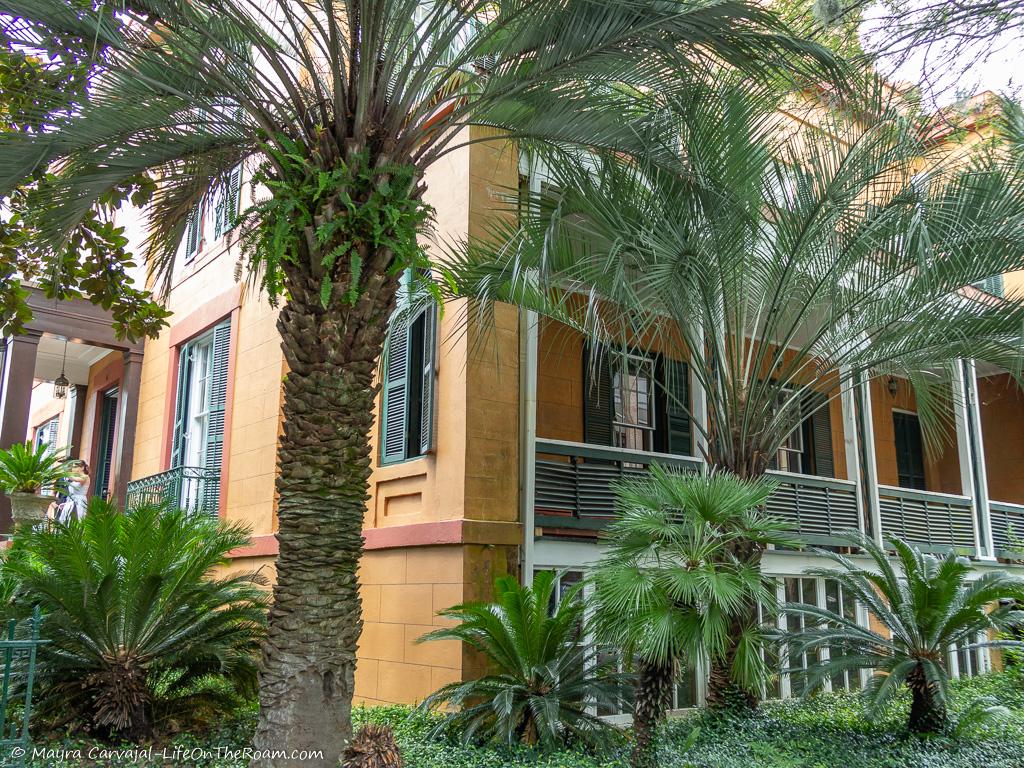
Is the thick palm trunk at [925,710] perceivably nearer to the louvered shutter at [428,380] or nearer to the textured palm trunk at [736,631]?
the textured palm trunk at [736,631]

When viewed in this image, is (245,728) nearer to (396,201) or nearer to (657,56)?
(396,201)

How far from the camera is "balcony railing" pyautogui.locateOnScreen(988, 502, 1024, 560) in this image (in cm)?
1400

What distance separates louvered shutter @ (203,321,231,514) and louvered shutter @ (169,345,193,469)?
105 cm

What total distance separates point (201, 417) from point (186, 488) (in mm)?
1139

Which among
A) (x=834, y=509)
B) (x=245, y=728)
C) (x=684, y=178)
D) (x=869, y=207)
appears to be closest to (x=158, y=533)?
(x=245, y=728)

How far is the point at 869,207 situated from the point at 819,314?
350 centimetres

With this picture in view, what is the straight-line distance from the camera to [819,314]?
1144 cm

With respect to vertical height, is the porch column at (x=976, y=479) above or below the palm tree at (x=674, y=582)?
above

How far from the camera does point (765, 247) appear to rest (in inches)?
333

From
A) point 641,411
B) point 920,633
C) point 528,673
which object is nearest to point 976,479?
point 641,411

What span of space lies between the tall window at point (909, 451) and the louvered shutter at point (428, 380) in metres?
11.6

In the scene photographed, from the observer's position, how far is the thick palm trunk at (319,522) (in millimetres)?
5551

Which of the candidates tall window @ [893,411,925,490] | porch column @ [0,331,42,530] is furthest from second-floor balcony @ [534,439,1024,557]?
porch column @ [0,331,42,530]

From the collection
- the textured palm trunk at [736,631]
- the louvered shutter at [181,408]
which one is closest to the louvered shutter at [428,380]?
the textured palm trunk at [736,631]
